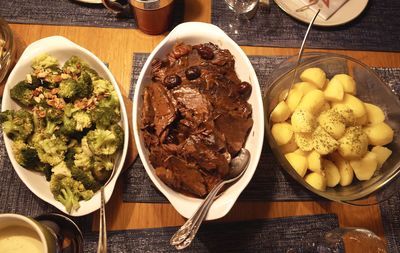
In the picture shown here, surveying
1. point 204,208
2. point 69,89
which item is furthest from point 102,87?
point 204,208

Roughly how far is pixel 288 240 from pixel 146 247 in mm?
482

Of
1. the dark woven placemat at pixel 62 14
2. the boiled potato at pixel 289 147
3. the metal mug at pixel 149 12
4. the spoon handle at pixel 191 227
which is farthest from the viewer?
the dark woven placemat at pixel 62 14

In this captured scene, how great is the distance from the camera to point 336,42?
1519 millimetres

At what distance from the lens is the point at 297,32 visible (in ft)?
4.97

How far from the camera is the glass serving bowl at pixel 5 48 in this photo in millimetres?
1328

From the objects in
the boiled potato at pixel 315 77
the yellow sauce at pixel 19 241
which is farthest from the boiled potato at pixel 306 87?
the yellow sauce at pixel 19 241

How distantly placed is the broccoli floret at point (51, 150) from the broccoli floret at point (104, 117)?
0.13m

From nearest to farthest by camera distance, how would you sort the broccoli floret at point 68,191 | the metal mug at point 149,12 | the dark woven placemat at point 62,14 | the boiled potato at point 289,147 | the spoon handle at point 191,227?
the spoon handle at point 191,227 → the broccoli floret at point 68,191 → the boiled potato at point 289,147 → the metal mug at point 149,12 → the dark woven placemat at point 62,14

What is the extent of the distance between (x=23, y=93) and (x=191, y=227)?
2.32 ft

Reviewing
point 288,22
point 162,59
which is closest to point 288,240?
point 162,59

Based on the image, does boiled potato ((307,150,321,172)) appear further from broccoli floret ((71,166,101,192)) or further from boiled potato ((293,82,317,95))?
broccoli floret ((71,166,101,192))

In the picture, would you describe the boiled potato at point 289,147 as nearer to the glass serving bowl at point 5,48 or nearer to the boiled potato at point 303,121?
the boiled potato at point 303,121

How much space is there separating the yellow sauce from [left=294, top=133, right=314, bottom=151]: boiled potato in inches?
32.6

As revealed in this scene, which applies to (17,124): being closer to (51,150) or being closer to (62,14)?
(51,150)
